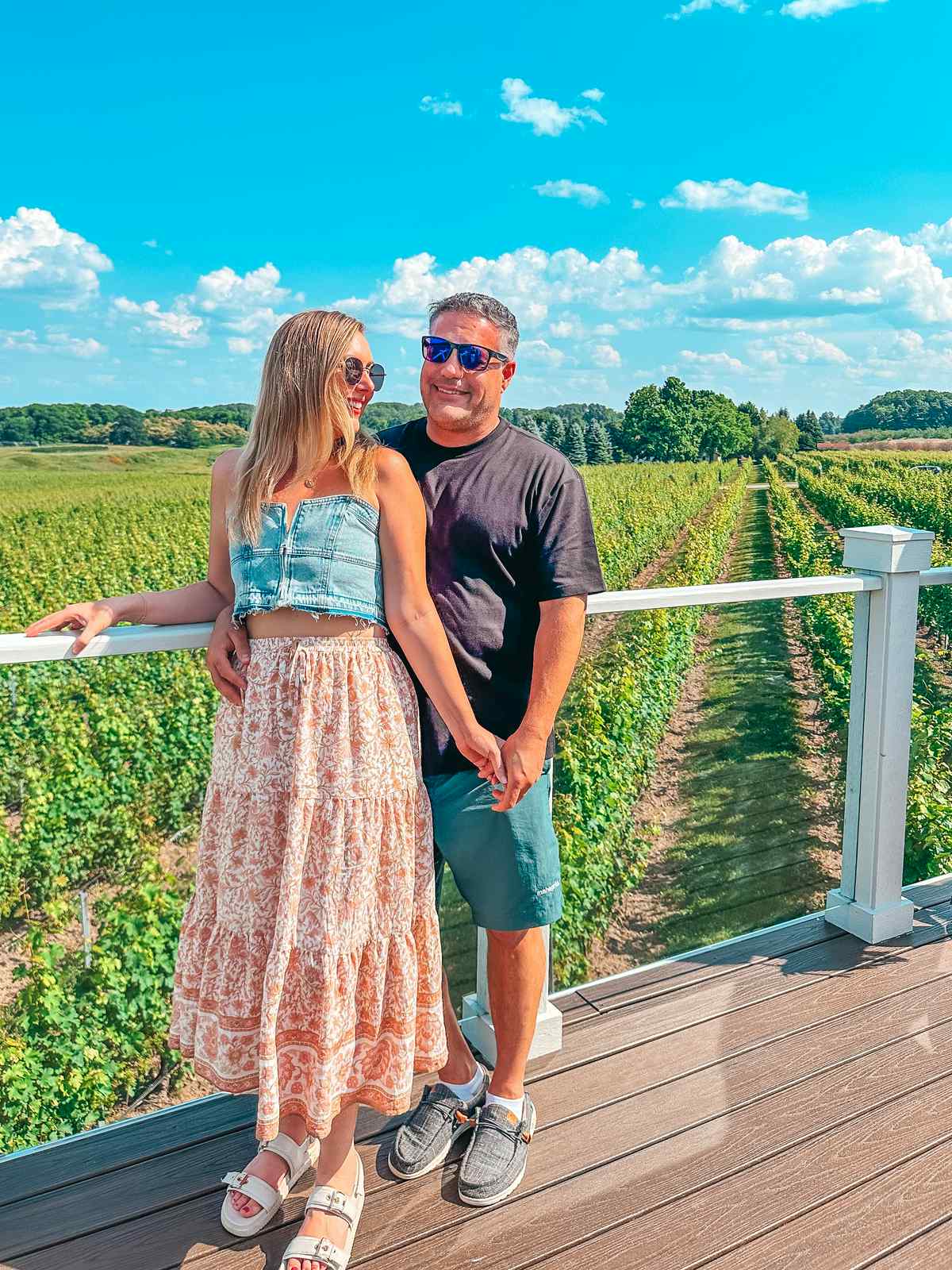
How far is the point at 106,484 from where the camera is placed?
128 feet

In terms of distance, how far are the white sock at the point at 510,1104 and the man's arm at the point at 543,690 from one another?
57cm

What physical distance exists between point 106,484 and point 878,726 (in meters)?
40.2

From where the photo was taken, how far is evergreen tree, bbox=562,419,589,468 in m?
43.2

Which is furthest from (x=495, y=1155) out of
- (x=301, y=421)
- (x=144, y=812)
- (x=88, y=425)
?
(x=88, y=425)

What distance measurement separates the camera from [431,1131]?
1.70 m

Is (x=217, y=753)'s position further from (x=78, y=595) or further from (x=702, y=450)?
(x=702, y=450)

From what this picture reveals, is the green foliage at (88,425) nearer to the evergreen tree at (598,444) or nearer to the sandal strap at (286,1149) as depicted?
the evergreen tree at (598,444)

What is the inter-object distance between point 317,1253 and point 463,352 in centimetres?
133

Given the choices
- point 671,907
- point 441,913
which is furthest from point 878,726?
point 441,913

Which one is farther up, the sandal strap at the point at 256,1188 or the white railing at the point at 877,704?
the white railing at the point at 877,704

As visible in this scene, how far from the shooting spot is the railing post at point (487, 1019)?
1968mm

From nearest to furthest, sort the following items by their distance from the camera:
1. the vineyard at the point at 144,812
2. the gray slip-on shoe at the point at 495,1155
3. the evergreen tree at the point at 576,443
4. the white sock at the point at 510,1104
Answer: the gray slip-on shoe at the point at 495,1155 < the white sock at the point at 510,1104 < the vineyard at the point at 144,812 < the evergreen tree at the point at 576,443

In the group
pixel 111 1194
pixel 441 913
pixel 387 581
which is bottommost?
pixel 111 1194

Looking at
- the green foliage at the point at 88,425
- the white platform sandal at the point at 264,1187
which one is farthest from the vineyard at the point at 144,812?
the green foliage at the point at 88,425
